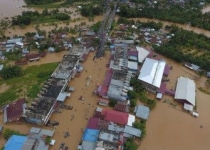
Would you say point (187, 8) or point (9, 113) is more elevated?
point (187, 8)

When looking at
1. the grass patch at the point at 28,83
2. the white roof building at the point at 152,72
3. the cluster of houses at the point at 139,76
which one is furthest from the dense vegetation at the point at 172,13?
the grass patch at the point at 28,83

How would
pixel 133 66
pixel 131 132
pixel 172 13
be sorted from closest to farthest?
1. pixel 131 132
2. pixel 133 66
3. pixel 172 13

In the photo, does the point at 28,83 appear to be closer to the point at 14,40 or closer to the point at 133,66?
the point at 14,40

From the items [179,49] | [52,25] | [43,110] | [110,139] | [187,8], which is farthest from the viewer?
[187,8]

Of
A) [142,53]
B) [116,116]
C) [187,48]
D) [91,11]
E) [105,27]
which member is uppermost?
[91,11]

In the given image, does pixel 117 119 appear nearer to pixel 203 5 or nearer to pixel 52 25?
pixel 52 25

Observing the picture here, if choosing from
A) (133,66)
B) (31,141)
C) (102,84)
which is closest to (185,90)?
(133,66)

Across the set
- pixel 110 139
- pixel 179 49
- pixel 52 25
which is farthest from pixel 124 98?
pixel 52 25
